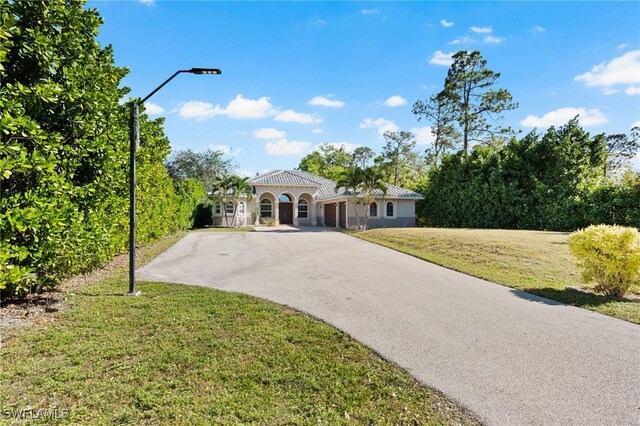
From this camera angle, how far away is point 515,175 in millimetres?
24000

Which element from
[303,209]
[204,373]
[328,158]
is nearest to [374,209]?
[303,209]

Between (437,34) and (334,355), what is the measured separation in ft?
39.7

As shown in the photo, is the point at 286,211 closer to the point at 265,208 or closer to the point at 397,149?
the point at 265,208

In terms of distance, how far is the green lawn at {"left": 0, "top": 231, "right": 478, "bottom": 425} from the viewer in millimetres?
2953

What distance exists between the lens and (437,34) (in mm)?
12148

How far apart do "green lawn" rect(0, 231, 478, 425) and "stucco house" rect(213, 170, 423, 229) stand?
22828 millimetres

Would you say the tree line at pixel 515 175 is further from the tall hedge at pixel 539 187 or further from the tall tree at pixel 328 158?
the tall tree at pixel 328 158

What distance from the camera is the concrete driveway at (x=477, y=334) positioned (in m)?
3.20

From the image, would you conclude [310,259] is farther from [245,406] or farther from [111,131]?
[245,406]

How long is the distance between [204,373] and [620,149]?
48.6 metres

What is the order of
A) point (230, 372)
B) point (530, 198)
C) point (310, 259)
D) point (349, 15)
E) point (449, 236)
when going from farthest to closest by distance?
point (530, 198) < point (449, 236) < point (310, 259) < point (349, 15) < point (230, 372)

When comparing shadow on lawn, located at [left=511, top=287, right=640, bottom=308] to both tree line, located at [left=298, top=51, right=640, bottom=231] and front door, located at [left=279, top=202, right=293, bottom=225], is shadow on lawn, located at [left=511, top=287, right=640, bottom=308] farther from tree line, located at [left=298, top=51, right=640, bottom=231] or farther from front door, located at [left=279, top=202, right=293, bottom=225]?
front door, located at [left=279, top=202, right=293, bottom=225]

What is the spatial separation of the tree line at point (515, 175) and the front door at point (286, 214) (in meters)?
7.98

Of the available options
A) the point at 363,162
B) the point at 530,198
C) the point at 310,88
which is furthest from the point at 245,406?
the point at 363,162
